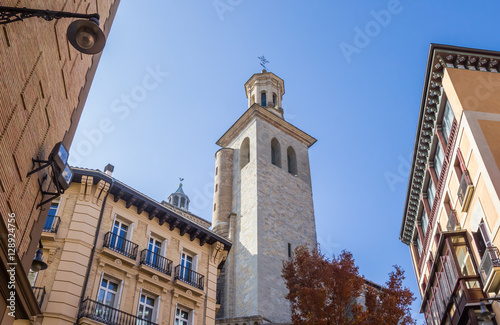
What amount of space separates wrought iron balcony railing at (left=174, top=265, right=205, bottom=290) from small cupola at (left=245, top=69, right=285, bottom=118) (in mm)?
32268

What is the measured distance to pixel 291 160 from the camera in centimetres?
4725

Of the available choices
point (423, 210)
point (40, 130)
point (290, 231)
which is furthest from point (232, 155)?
point (40, 130)

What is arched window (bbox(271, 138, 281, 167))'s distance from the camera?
1788 inches

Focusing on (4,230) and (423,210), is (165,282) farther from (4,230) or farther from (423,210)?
(423,210)

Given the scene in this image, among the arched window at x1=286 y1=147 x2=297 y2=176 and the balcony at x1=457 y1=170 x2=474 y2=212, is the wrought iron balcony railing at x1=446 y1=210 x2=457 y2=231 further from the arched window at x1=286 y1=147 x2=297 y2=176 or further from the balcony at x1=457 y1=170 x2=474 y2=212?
the arched window at x1=286 y1=147 x2=297 y2=176

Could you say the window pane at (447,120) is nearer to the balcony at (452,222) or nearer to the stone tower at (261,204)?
the balcony at (452,222)

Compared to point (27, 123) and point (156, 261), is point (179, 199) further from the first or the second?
point (27, 123)

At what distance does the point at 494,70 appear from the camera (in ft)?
71.2

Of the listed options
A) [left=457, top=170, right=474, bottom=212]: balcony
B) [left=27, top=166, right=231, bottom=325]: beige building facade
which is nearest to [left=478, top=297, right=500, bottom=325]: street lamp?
[left=457, top=170, right=474, bottom=212]: balcony

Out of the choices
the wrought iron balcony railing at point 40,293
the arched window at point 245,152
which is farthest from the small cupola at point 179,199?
the wrought iron balcony railing at point 40,293

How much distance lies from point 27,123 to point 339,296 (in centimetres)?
1501

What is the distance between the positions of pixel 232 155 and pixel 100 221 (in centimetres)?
2862

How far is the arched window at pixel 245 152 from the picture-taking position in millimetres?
45312

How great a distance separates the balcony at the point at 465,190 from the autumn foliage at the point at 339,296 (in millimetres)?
4047
